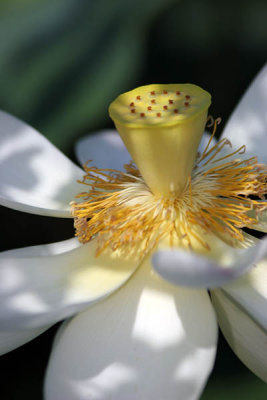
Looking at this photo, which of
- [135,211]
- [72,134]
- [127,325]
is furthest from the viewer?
[72,134]

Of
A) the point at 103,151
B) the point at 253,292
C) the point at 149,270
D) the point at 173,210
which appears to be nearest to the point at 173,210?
the point at 173,210

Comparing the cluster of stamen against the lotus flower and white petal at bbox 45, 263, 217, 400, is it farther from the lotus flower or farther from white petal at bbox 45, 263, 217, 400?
white petal at bbox 45, 263, 217, 400

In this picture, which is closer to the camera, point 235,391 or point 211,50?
point 235,391

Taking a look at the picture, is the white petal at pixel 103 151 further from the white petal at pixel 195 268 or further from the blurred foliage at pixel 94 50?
the white petal at pixel 195 268

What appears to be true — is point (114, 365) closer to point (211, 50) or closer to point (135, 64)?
point (135, 64)

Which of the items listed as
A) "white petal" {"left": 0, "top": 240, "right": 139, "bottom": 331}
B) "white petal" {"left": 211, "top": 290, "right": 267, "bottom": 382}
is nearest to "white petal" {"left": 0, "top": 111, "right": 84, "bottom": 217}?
"white petal" {"left": 0, "top": 240, "right": 139, "bottom": 331}

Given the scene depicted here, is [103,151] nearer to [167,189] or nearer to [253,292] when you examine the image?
[167,189]

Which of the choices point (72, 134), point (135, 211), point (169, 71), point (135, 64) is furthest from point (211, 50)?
point (135, 211)
